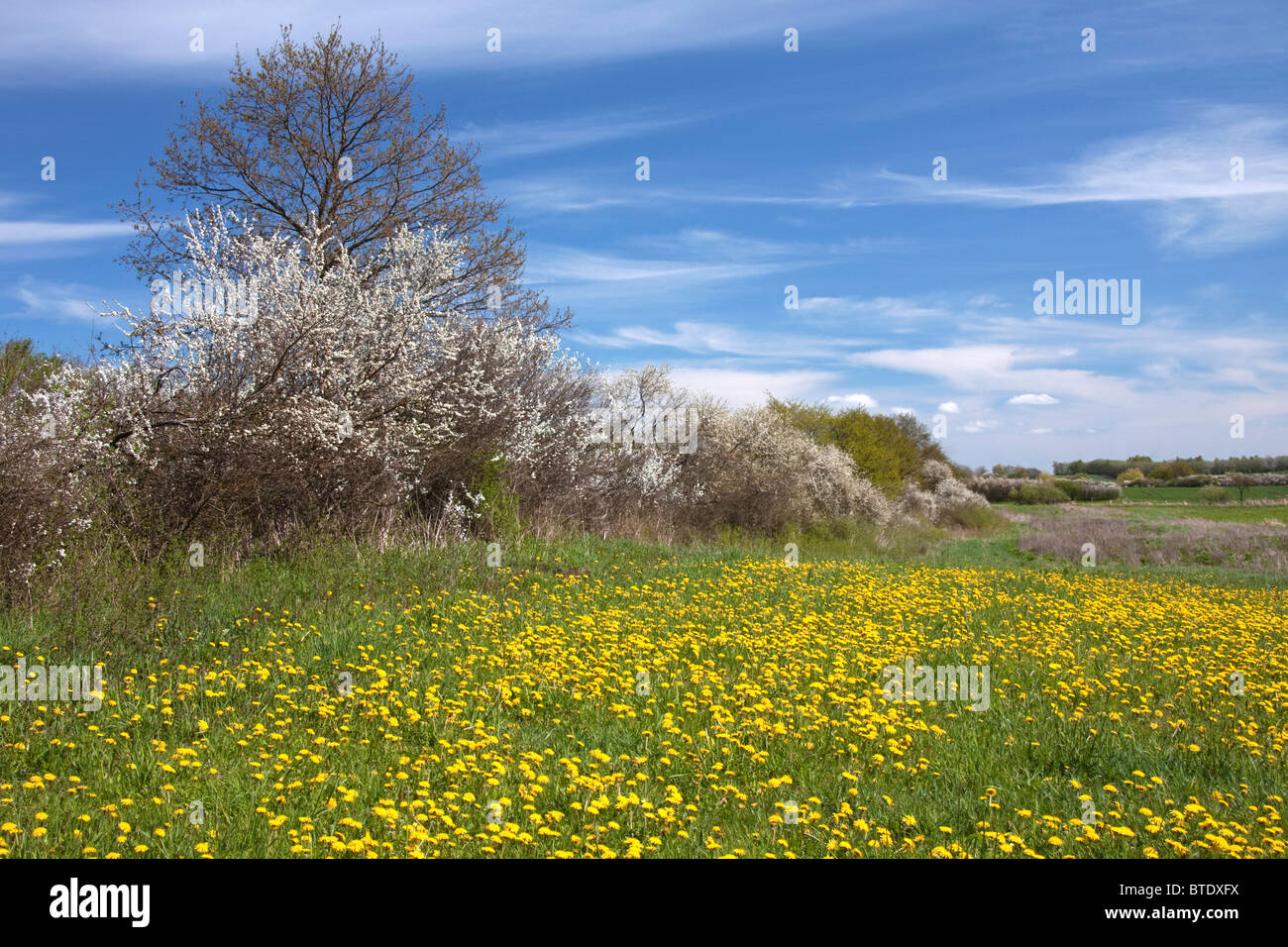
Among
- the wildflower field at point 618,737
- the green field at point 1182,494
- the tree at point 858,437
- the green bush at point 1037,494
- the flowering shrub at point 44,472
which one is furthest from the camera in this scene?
the green bush at point 1037,494

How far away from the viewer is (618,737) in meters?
6.16

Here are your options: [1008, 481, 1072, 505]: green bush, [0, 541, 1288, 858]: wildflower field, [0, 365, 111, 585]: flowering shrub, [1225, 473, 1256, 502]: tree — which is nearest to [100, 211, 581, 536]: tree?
[0, 365, 111, 585]: flowering shrub

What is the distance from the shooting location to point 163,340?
12477 millimetres

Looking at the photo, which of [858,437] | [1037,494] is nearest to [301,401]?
[858,437]

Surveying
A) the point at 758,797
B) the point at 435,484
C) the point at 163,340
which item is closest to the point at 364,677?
the point at 758,797

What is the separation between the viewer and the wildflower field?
4.66 metres

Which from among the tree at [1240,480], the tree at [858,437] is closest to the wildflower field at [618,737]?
the tree at [858,437]

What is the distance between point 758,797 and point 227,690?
4.17m

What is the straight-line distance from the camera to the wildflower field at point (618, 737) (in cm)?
466

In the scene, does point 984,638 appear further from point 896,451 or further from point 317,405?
point 896,451

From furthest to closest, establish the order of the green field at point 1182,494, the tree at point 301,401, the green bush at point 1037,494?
the green bush at point 1037,494 < the green field at point 1182,494 < the tree at point 301,401

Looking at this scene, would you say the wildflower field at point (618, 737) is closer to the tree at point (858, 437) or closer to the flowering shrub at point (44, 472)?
the flowering shrub at point (44, 472)

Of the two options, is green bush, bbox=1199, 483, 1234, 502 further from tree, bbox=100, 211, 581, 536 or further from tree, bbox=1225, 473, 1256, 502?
tree, bbox=100, 211, 581, 536

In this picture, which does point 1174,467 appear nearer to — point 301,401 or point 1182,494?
point 1182,494
